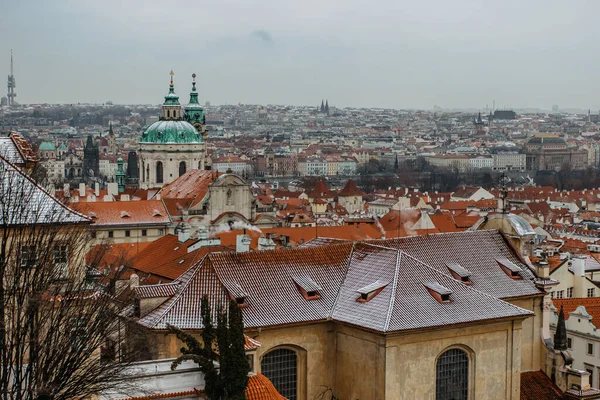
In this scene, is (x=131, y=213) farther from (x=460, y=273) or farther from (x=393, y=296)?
(x=393, y=296)

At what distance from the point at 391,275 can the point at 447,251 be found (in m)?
3.96

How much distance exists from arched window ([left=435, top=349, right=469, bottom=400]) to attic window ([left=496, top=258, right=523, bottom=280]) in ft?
14.9

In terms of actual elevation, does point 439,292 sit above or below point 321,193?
above

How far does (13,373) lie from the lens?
21031mm

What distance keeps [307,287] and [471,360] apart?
5109 millimetres

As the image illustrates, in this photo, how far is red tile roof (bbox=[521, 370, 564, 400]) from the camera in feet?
104

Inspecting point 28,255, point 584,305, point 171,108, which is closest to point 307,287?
point 28,255

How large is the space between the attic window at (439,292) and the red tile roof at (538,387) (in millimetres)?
5064

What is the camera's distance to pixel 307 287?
29047 millimetres

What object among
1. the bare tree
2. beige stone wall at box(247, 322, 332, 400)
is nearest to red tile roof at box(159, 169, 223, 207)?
beige stone wall at box(247, 322, 332, 400)

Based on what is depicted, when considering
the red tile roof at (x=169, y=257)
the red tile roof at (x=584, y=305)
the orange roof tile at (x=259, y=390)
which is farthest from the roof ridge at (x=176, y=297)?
the red tile roof at (x=584, y=305)

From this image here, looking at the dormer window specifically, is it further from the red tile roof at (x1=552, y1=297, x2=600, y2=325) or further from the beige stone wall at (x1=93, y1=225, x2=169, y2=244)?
the beige stone wall at (x1=93, y1=225, x2=169, y2=244)

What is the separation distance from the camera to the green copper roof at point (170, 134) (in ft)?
322

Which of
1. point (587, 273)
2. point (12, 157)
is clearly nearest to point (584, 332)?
point (587, 273)
